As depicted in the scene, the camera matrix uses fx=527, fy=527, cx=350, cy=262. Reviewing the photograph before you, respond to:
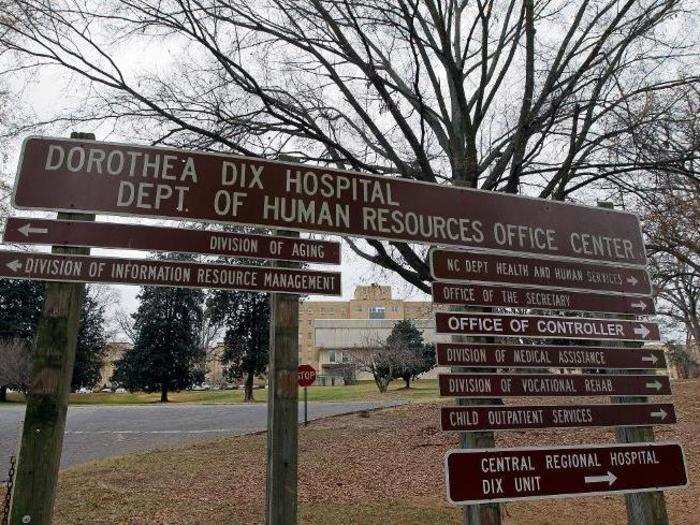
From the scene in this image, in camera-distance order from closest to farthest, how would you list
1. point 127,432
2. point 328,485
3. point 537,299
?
point 537,299, point 328,485, point 127,432

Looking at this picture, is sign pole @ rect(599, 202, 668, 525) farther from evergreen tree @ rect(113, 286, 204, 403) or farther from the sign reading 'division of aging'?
evergreen tree @ rect(113, 286, 204, 403)

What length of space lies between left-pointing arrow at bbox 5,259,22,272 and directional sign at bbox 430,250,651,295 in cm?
250

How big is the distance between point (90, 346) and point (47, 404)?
4424 cm

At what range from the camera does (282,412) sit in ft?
11.3

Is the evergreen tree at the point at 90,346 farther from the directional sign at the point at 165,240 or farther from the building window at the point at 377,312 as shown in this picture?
the building window at the point at 377,312

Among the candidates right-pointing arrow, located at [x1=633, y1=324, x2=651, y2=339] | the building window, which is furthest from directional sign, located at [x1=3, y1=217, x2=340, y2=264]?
the building window

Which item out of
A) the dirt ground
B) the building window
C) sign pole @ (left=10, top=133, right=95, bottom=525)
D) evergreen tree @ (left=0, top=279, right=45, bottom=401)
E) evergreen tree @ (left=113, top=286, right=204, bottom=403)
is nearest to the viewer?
sign pole @ (left=10, top=133, right=95, bottom=525)

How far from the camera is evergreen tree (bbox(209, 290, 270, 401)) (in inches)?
1544

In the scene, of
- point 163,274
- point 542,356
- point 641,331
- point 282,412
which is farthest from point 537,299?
point 163,274

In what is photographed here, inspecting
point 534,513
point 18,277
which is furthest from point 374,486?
point 18,277

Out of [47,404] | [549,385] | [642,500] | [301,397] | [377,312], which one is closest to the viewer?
[47,404]

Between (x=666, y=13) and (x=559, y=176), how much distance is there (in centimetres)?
255

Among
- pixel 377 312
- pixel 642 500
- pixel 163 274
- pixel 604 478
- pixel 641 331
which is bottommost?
pixel 642 500

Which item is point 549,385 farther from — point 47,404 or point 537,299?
point 47,404
